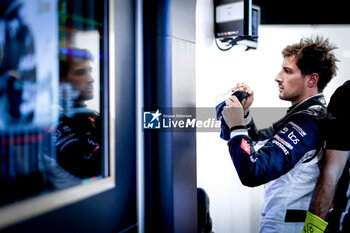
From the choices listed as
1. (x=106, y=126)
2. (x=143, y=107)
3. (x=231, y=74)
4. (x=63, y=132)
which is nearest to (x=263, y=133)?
(x=231, y=74)

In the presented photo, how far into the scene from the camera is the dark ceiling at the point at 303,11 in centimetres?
223

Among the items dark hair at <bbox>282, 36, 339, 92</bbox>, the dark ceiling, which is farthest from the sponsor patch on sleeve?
the dark ceiling

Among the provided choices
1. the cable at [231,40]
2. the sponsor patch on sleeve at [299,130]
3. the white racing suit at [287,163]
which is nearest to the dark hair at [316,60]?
the white racing suit at [287,163]

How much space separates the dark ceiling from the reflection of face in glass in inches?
66.4

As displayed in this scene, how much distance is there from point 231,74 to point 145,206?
4.04ft

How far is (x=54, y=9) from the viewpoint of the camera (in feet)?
2.80

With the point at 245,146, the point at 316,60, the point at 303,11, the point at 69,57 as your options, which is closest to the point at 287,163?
the point at 245,146

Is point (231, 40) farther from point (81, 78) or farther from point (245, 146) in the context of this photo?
point (81, 78)

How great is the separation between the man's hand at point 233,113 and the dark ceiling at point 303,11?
1.12m

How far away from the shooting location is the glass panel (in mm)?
751

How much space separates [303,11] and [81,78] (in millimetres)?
2072

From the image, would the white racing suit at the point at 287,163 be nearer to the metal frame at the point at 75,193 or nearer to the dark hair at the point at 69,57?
the metal frame at the point at 75,193

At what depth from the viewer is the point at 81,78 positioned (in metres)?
0.96

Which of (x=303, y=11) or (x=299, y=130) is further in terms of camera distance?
(x=303, y=11)
